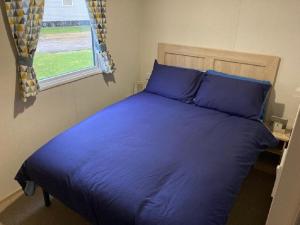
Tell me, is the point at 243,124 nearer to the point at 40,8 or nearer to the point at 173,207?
the point at 173,207

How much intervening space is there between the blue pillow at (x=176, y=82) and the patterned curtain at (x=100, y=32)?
0.55 meters

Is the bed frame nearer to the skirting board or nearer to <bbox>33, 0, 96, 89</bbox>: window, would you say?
<bbox>33, 0, 96, 89</bbox>: window

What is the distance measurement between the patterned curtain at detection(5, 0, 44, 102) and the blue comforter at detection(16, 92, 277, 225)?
1.70 ft

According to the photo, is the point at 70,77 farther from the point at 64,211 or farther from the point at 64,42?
the point at 64,211

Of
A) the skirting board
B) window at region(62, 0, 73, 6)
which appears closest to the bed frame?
window at region(62, 0, 73, 6)

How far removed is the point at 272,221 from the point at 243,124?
5.18ft

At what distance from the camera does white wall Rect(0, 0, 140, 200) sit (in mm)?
1889

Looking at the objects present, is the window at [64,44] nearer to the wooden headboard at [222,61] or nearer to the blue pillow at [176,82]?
the blue pillow at [176,82]

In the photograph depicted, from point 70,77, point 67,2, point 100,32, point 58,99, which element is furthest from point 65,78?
point 67,2

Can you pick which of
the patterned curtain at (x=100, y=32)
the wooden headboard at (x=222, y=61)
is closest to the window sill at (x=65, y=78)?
the patterned curtain at (x=100, y=32)

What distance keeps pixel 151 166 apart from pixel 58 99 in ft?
4.13

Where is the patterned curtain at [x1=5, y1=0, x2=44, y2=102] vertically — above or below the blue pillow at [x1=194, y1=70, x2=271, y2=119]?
above

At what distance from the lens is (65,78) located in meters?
2.38

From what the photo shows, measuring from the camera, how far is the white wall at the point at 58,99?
6.20ft
